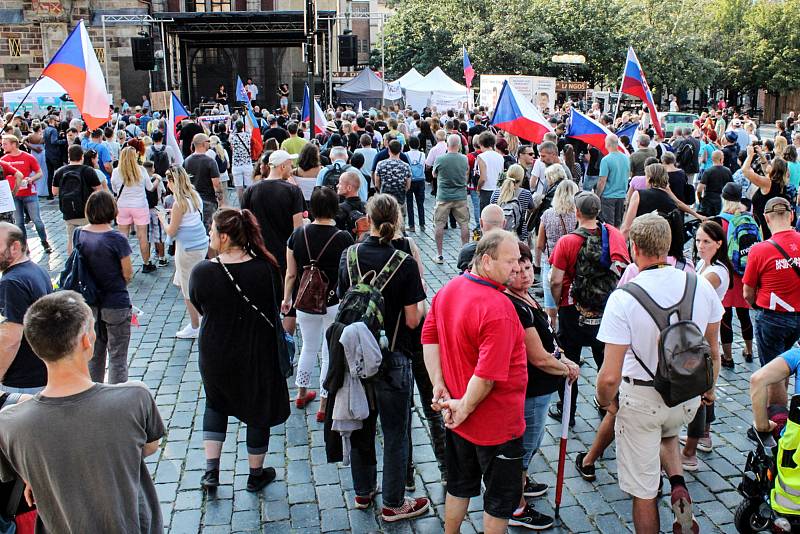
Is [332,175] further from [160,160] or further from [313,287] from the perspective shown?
[160,160]

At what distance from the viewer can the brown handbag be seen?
556cm

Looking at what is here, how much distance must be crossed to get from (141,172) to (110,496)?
24.6 ft

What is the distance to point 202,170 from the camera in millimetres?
9758

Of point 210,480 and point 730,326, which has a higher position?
point 730,326

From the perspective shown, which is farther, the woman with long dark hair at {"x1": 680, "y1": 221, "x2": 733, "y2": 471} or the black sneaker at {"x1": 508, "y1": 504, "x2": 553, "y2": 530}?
the woman with long dark hair at {"x1": 680, "y1": 221, "x2": 733, "y2": 471}

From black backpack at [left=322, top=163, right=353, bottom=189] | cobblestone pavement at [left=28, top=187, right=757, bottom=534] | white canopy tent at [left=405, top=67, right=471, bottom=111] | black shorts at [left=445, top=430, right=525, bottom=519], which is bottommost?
cobblestone pavement at [left=28, top=187, right=757, bottom=534]

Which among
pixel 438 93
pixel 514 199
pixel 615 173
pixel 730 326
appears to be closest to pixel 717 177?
pixel 615 173

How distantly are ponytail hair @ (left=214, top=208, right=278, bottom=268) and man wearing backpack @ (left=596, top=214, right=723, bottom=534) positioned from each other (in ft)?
6.95

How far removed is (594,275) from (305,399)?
2465mm

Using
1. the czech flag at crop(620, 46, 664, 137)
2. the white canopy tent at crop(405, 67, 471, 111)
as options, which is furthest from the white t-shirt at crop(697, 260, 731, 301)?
the white canopy tent at crop(405, 67, 471, 111)

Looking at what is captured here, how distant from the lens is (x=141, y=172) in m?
9.77

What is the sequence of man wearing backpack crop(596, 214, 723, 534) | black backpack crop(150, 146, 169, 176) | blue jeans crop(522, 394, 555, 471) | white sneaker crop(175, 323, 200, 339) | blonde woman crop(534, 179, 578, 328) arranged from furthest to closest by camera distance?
black backpack crop(150, 146, 169, 176), white sneaker crop(175, 323, 200, 339), blonde woman crop(534, 179, 578, 328), blue jeans crop(522, 394, 555, 471), man wearing backpack crop(596, 214, 723, 534)

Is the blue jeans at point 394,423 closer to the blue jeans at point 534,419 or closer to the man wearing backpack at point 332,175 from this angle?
the blue jeans at point 534,419

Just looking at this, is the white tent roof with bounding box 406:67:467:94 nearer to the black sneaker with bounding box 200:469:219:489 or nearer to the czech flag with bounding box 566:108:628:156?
the czech flag with bounding box 566:108:628:156
